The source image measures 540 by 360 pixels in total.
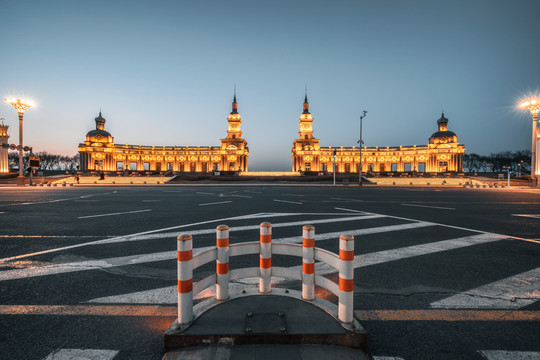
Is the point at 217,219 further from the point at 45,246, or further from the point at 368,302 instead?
the point at 368,302

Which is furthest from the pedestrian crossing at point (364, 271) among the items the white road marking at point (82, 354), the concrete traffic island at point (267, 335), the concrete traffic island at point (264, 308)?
the concrete traffic island at point (264, 308)

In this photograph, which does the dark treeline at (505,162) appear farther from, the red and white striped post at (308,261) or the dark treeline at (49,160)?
the dark treeline at (49,160)

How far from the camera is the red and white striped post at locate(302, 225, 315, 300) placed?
9.77 ft

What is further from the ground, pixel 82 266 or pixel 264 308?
pixel 264 308

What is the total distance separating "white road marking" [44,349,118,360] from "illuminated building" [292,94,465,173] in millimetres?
99095

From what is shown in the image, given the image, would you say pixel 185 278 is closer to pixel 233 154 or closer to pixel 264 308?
pixel 264 308

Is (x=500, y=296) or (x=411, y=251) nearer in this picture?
(x=500, y=296)

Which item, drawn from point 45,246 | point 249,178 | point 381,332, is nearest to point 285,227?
point 381,332

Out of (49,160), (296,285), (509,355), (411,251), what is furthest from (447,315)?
(49,160)

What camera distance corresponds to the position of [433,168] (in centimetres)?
9906

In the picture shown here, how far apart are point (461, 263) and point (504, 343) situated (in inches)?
95.6

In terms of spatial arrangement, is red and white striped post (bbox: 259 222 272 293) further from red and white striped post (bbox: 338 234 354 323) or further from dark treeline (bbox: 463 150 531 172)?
dark treeline (bbox: 463 150 531 172)

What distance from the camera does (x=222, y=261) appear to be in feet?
9.74

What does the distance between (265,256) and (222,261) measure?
1.64ft
